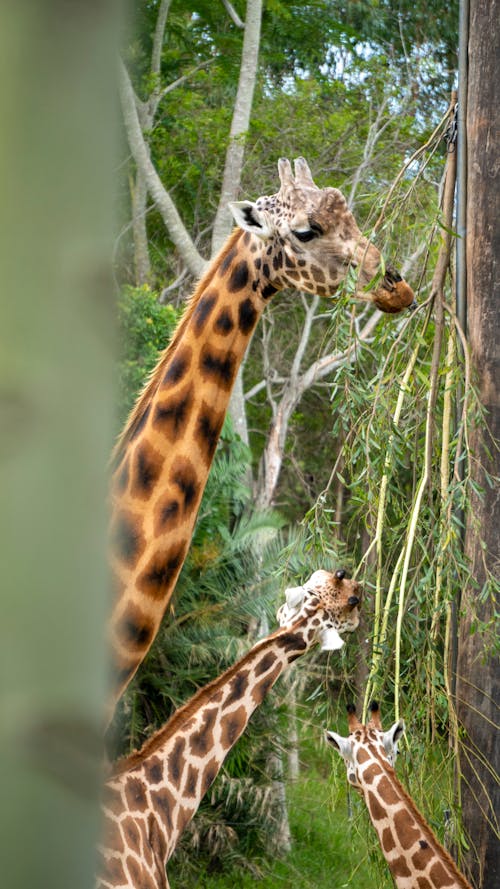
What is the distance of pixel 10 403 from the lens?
481mm

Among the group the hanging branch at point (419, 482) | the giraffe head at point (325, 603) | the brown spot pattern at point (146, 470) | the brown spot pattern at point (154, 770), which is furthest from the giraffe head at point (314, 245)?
the brown spot pattern at point (154, 770)

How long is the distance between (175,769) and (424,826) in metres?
0.61

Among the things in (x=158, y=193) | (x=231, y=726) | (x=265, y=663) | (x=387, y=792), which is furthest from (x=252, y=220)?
(x=158, y=193)

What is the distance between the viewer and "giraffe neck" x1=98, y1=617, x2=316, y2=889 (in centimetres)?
241

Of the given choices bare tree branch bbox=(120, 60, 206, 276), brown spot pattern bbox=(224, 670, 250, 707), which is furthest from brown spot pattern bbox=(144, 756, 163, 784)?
bare tree branch bbox=(120, 60, 206, 276)

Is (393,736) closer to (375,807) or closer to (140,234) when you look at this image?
(375,807)

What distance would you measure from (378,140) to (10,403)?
29.7 ft

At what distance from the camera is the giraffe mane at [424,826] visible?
2637 millimetres

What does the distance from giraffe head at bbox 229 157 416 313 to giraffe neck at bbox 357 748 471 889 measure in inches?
44.6

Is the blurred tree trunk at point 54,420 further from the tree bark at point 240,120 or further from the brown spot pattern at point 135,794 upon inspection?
the tree bark at point 240,120

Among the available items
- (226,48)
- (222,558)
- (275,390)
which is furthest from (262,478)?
(226,48)

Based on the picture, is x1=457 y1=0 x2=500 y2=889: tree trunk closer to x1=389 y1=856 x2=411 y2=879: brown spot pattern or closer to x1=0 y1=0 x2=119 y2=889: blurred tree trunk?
x1=389 y1=856 x2=411 y2=879: brown spot pattern

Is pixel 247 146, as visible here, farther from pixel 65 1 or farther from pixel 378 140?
pixel 65 1

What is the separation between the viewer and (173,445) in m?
2.50
